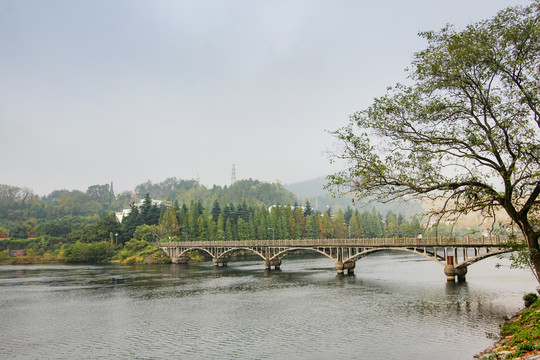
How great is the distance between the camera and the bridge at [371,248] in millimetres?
59847

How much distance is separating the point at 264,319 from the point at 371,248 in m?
38.9

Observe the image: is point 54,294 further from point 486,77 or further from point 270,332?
point 486,77

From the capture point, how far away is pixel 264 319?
136 ft

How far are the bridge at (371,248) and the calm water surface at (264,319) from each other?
4040 millimetres

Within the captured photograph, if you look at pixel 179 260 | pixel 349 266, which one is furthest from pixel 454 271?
pixel 179 260

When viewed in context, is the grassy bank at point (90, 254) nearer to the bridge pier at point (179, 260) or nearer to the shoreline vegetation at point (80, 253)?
the shoreline vegetation at point (80, 253)

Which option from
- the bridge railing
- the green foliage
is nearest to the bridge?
the bridge railing

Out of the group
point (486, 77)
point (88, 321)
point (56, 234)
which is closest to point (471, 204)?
point (486, 77)

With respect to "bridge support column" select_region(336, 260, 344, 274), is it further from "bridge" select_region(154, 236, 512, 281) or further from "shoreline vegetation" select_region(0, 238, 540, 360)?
"shoreline vegetation" select_region(0, 238, 540, 360)

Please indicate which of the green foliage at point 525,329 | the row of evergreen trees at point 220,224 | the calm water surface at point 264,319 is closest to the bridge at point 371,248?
the calm water surface at point 264,319

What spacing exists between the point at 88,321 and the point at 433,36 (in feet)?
132

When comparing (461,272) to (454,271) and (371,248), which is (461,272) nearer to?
A: (454,271)

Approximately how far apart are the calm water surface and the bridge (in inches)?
159

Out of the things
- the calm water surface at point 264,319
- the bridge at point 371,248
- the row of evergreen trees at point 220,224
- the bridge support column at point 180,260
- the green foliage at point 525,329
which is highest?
the row of evergreen trees at point 220,224
